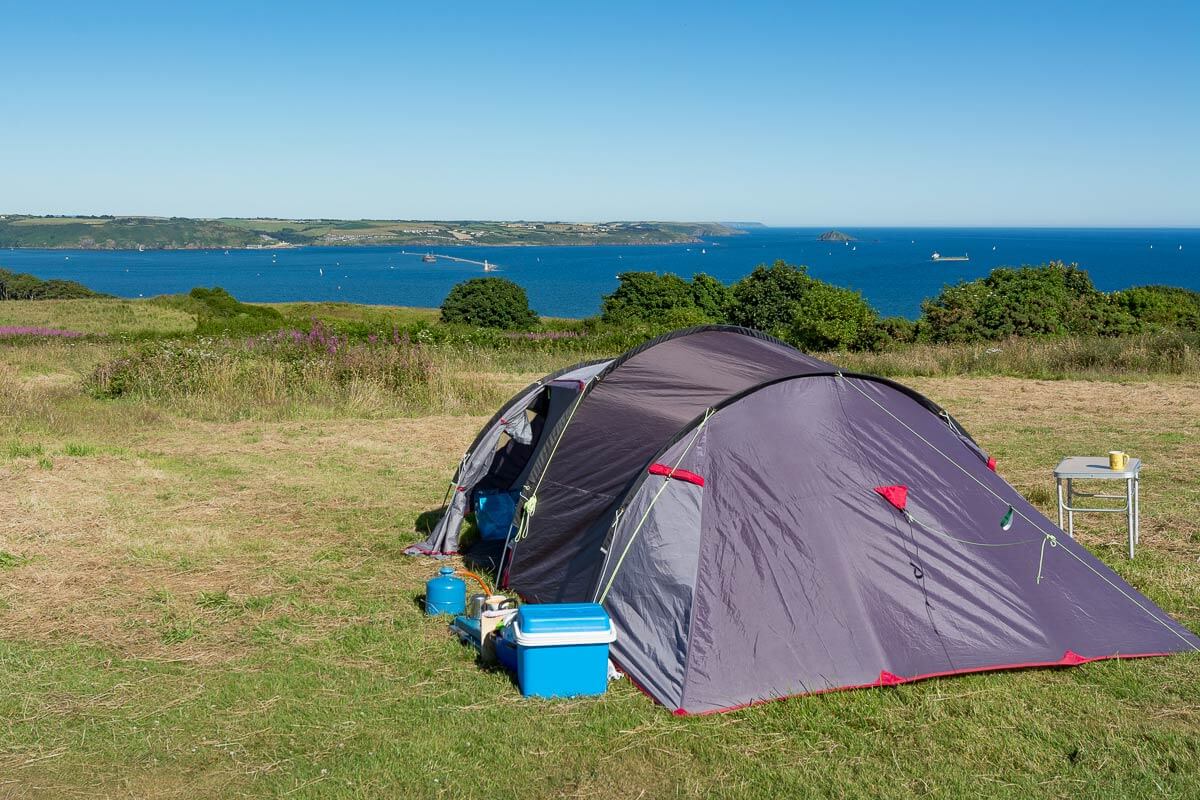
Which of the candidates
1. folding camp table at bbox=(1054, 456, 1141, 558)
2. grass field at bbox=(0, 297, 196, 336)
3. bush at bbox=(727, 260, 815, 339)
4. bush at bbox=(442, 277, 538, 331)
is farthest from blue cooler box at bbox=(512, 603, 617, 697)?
bush at bbox=(442, 277, 538, 331)

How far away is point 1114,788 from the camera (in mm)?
4832

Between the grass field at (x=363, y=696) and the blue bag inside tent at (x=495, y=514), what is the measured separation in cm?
63

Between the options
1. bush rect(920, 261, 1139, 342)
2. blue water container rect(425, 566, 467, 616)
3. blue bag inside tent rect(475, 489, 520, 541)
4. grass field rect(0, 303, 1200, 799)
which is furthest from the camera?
bush rect(920, 261, 1139, 342)

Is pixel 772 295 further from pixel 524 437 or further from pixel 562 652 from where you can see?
pixel 562 652

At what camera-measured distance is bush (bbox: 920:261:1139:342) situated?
2742 cm

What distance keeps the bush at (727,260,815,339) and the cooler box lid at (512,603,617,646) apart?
4149cm

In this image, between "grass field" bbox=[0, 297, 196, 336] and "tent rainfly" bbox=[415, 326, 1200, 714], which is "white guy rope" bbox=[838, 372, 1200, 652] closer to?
"tent rainfly" bbox=[415, 326, 1200, 714]

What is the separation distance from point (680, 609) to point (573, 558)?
123 centimetres

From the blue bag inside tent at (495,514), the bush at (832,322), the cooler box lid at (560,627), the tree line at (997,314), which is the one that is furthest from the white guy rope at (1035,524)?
the bush at (832,322)

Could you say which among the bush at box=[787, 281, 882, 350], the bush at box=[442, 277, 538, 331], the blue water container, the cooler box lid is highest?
the cooler box lid

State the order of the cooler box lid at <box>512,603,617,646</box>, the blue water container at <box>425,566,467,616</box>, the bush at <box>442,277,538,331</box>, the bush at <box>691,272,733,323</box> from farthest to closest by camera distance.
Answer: the bush at <box>442,277,538,331</box>, the bush at <box>691,272,733,323</box>, the blue water container at <box>425,566,467,616</box>, the cooler box lid at <box>512,603,617,646</box>

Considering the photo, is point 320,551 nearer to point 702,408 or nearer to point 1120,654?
point 702,408

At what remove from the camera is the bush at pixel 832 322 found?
1255 inches

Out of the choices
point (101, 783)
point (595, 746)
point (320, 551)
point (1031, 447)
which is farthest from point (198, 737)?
point (1031, 447)
